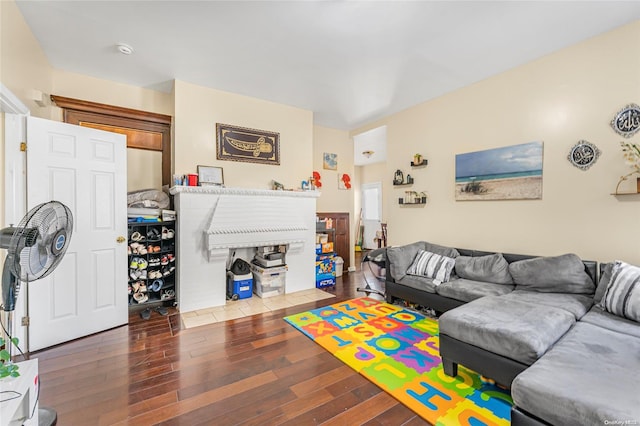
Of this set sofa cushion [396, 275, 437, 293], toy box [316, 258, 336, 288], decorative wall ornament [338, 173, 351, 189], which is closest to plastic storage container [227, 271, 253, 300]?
toy box [316, 258, 336, 288]

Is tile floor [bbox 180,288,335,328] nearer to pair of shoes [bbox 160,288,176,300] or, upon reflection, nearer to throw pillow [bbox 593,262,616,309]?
pair of shoes [bbox 160,288,176,300]

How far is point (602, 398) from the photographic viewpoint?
3.85 ft

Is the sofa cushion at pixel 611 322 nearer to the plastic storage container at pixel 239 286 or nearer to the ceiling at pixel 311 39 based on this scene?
the ceiling at pixel 311 39

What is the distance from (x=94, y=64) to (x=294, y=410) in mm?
4053

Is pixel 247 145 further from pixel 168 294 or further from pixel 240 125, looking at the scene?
pixel 168 294

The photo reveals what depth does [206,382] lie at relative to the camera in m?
2.02

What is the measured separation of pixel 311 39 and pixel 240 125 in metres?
1.79

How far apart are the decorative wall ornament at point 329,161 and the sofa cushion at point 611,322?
4.13 meters

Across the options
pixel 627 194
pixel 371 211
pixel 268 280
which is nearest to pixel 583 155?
pixel 627 194

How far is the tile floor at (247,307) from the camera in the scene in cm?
320

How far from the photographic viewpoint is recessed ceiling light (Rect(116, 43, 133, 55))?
2.76 meters

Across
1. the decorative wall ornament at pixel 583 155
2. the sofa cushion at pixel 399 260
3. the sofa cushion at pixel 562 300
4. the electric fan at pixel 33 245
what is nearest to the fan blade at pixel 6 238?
the electric fan at pixel 33 245

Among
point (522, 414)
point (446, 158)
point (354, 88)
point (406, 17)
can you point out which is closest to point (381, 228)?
point (446, 158)

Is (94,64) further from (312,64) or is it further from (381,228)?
(381,228)
